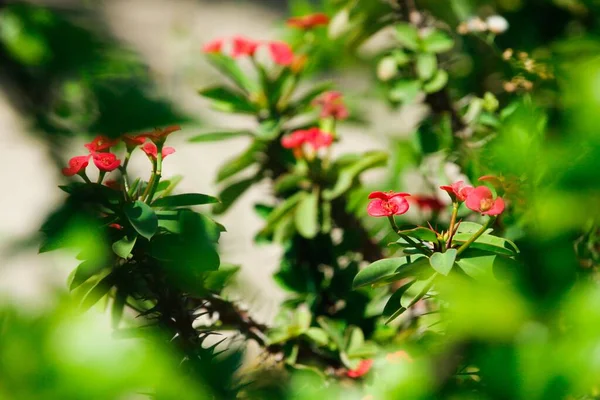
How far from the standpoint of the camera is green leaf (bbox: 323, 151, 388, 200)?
1116mm

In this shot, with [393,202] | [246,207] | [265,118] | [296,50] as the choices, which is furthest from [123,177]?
[246,207]

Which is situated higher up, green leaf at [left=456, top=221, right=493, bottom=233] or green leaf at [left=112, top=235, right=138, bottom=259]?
green leaf at [left=456, top=221, right=493, bottom=233]

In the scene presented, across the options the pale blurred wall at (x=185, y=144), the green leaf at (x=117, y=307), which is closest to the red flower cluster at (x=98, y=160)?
the green leaf at (x=117, y=307)

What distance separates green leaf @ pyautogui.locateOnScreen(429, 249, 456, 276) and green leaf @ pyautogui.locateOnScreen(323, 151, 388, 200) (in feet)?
1.49

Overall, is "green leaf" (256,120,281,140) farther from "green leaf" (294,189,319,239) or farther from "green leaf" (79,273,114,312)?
"green leaf" (79,273,114,312)

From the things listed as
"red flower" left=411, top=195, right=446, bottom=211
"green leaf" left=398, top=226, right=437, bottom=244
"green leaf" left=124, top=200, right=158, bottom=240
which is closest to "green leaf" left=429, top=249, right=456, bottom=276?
"green leaf" left=398, top=226, right=437, bottom=244

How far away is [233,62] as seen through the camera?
1265 mm

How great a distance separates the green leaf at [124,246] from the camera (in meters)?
0.71

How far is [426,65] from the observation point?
113 centimetres

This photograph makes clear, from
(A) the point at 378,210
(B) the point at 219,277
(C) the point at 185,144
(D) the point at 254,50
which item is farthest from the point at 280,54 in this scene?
Result: (C) the point at 185,144

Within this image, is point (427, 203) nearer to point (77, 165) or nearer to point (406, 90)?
point (406, 90)

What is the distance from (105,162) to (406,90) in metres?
0.60

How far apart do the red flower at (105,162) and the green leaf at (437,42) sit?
0.64 m

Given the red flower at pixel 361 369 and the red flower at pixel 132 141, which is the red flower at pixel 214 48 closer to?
the red flower at pixel 132 141
